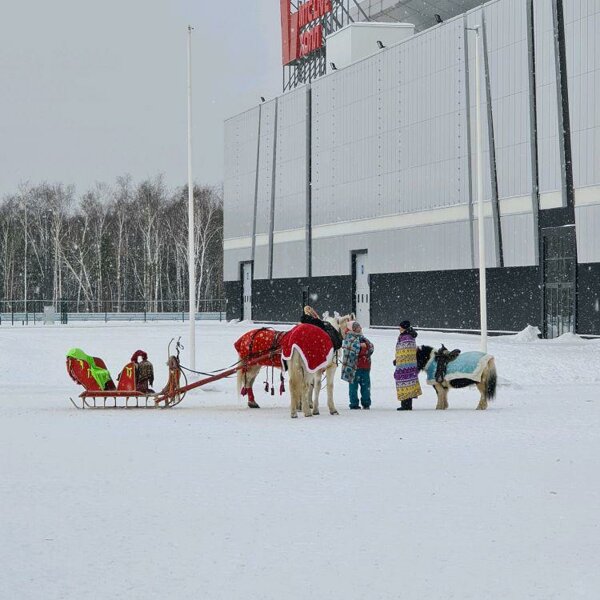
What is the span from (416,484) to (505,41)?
34.0 meters

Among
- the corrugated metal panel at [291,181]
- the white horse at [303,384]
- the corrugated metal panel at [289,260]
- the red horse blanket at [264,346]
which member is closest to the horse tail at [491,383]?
the white horse at [303,384]

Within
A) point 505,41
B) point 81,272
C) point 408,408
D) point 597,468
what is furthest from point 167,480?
point 81,272

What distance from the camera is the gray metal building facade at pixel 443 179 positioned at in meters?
38.2

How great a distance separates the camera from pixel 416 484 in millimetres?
10008

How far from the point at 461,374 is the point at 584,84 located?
2244 centimetres

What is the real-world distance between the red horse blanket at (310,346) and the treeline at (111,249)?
69.6 m

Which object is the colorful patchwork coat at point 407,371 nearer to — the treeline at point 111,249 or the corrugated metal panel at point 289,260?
the corrugated metal panel at point 289,260

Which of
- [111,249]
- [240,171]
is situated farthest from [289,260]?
[111,249]

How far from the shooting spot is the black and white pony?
58.5 ft

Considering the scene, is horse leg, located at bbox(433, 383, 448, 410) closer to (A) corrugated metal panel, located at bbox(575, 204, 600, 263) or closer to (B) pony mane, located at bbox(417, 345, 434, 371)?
(B) pony mane, located at bbox(417, 345, 434, 371)

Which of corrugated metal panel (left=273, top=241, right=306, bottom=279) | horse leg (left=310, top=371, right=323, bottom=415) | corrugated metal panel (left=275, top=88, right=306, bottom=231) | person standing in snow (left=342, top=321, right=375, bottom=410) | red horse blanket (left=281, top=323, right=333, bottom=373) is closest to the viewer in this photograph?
red horse blanket (left=281, top=323, right=333, bottom=373)

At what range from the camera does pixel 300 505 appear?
8.94 metres

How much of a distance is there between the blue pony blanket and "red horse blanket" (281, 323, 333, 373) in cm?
202

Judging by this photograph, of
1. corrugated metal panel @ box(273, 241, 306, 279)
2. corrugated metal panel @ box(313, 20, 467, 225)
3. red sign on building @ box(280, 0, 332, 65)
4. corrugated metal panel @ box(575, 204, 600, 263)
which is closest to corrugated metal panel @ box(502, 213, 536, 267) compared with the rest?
corrugated metal panel @ box(575, 204, 600, 263)
